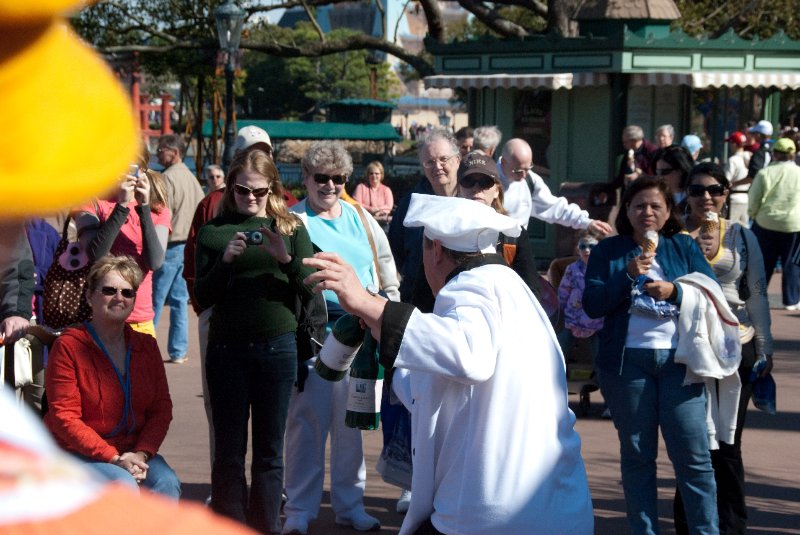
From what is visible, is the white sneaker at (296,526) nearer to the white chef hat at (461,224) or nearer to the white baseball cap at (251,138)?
the white baseball cap at (251,138)

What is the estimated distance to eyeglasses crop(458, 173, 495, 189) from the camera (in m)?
6.17

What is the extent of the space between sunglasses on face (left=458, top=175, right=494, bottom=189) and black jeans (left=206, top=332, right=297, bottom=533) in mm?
1206

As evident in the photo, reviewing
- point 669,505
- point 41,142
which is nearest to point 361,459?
point 669,505

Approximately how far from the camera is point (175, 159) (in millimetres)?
10445

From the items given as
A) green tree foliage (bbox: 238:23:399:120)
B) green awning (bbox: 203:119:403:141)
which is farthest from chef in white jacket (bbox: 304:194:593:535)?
green tree foliage (bbox: 238:23:399:120)

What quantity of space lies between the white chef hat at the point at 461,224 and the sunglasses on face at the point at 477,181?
2363 millimetres

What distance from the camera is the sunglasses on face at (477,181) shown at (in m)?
6.17

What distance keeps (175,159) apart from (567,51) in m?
7.80

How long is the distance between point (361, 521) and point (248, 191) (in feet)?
5.76

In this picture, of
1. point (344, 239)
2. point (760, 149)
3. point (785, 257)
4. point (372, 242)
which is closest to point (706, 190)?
point (372, 242)

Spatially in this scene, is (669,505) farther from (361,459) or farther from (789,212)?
(789,212)

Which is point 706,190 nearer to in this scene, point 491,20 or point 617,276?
point 617,276

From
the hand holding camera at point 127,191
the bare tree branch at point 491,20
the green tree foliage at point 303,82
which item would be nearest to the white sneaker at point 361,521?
the hand holding camera at point 127,191

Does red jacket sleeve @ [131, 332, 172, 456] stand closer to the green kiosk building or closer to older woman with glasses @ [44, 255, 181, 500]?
older woman with glasses @ [44, 255, 181, 500]
